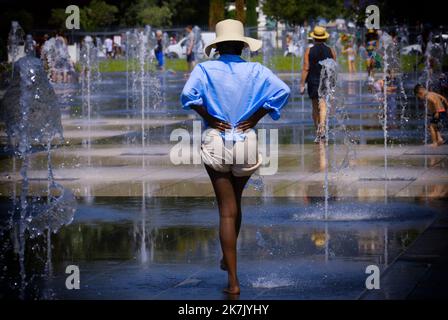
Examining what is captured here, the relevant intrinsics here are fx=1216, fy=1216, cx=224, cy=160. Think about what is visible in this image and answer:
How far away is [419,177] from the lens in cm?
1391

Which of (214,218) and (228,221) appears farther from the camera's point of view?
(214,218)

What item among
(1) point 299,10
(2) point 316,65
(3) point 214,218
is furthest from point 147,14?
(3) point 214,218

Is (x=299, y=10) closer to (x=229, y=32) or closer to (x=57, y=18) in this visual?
(x=57, y=18)

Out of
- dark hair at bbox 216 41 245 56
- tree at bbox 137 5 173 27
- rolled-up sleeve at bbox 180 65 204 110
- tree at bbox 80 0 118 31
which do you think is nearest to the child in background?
dark hair at bbox 216 41 245 56

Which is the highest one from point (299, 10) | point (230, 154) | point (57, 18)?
point (299, 10)

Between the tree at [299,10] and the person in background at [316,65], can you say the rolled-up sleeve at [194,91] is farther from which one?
the tree at [299,10]

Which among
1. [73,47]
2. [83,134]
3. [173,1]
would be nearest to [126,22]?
[173,1]

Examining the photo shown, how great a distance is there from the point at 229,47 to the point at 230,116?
490 millimetres

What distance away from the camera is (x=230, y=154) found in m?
8.12

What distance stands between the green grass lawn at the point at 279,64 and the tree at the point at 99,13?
52.7ft

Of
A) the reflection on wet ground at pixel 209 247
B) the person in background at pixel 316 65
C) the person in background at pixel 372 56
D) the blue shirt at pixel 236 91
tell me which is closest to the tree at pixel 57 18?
the person in background at pixel 372 56

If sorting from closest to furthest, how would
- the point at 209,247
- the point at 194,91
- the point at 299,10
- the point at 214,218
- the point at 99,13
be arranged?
the point at 194,91
the point at 209,247
the point at 214,218
the point at 99,13
the point at 299,10

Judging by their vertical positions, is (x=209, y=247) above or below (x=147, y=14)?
below

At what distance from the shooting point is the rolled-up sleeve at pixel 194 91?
26.3ft
